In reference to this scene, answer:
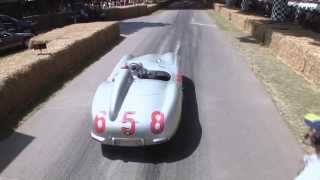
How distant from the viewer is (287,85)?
531 inches

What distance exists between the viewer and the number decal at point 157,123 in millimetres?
7918

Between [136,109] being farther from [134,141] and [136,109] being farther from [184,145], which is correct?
[184,145]

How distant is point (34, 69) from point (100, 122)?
204 inches

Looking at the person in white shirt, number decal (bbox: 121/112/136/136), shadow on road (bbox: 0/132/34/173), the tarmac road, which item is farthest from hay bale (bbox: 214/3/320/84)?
the person in white shirt

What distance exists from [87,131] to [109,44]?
14.0 m

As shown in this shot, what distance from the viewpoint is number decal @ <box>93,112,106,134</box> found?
8.09 metres

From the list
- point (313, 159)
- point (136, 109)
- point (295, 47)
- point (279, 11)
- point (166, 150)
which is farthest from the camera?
point (279, 11)

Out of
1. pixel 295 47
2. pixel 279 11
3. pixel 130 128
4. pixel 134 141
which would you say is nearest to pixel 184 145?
pixel 134 141

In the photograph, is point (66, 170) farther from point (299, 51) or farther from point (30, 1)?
point (30, 1)

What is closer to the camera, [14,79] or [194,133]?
[194,133]

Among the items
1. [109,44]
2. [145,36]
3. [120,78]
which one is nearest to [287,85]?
[120,78]

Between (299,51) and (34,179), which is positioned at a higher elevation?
(299,51)

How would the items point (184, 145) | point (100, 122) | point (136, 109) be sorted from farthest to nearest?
point (184, 145)
point (136, 109)
point (100, 122)

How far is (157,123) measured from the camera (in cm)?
797
